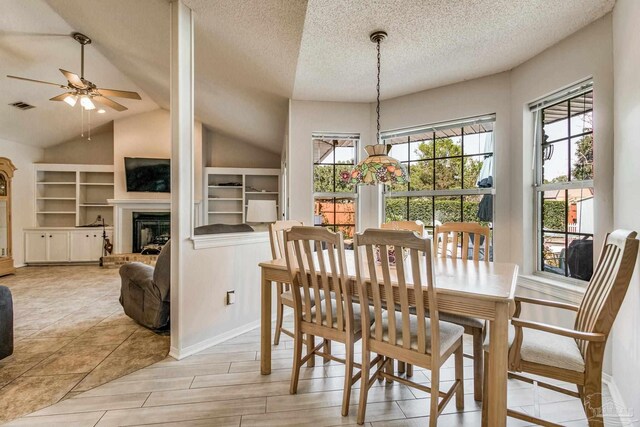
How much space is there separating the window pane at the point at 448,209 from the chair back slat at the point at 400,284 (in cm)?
187

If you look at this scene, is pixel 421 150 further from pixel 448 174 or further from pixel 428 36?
pixel 428 36

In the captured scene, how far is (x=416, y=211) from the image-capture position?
11.6 feet

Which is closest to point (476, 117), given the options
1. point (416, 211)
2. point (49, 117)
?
point (416, 211)

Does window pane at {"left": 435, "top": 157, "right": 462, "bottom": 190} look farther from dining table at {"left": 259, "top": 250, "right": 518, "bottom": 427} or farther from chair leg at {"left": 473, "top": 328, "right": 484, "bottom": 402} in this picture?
chair leg at {"left": 473, "top": 328, "right": 484, "bottom": 402}

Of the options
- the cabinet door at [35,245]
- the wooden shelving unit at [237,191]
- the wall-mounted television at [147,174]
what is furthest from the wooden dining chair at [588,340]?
the cabinet door at [35,245]

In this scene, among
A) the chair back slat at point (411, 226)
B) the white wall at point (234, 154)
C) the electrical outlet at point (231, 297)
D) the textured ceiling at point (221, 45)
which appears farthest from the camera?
the white wall at point (234, 154)

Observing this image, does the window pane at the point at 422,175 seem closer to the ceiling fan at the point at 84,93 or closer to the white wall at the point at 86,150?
the ceiling fan at the point at 84,93

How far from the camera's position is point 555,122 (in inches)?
102

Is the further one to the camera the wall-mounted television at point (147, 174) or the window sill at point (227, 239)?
the wall-mounted television at point (147, 174)

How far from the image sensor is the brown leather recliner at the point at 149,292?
8.91 ft

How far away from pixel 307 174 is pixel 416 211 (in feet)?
4.46

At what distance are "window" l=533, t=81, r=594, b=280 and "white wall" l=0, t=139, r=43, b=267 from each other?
320 inches

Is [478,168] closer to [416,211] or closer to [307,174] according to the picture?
[416,211]

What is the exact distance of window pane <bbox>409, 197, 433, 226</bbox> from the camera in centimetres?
344
